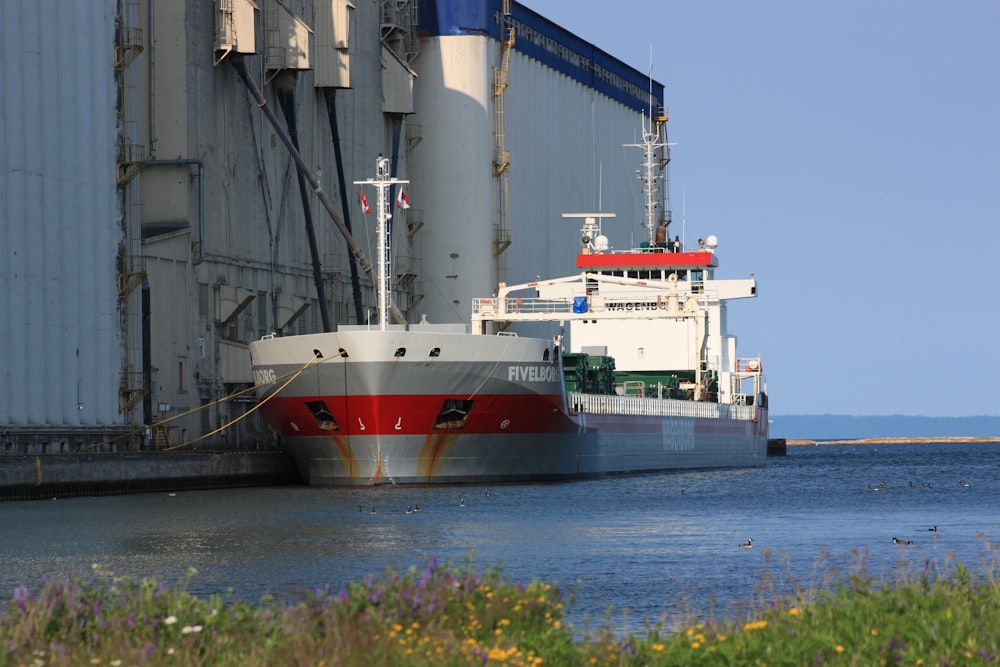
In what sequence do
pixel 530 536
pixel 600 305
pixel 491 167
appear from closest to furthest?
pixel 530 536 → pixel 600 305 → pixel 491 167

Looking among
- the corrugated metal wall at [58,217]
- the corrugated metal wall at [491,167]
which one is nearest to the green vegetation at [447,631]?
the corrugated metal wall at [58,217]

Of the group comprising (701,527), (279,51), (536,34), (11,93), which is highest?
(536,34)

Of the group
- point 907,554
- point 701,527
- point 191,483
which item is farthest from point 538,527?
point 191,483

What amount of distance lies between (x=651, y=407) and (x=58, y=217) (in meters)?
21.5

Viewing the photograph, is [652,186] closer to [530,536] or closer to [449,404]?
[449,404]

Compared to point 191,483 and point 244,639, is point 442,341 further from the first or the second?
Result: point 244,639

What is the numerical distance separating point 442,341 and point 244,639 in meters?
26.5

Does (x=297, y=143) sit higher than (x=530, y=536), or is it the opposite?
(x=297, y=143)

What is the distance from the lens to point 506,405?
38.5 meters

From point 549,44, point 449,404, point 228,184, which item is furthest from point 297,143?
point 549,44

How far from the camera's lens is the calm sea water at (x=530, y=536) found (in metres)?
18.8

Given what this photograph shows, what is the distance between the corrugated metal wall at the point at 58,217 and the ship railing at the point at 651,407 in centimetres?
1243

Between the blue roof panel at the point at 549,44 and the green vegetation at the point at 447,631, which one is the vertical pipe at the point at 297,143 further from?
the green vegetation at the point at 447,631

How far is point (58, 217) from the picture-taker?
120 ft
